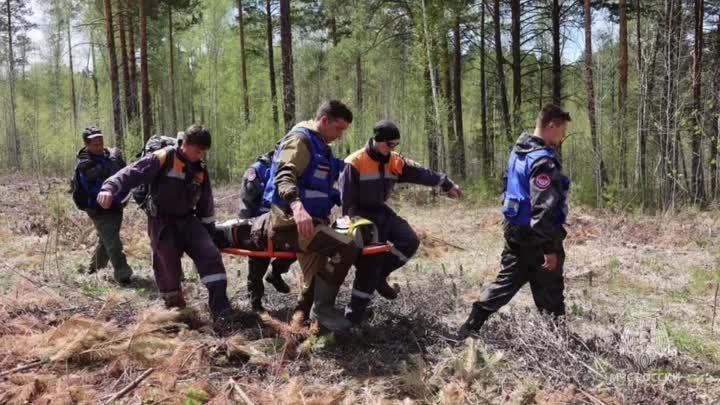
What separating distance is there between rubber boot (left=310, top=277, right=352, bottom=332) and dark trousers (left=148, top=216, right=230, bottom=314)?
922 millimetres

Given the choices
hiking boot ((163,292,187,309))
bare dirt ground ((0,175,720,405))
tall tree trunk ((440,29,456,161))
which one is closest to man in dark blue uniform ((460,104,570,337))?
bare dirt ground ((0,175,720,405))

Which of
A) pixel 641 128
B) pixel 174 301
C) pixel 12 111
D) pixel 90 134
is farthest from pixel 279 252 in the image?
pixel 12 111

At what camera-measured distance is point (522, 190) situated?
4156mm

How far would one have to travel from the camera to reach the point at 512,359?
376cm

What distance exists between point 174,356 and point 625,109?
518 inches

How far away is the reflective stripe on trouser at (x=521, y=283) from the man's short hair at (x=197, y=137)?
262 centimetres

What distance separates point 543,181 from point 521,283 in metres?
0.86

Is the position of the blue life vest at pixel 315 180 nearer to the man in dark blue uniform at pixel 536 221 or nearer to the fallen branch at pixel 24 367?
the man in dark blue uniform at pixel 536 221

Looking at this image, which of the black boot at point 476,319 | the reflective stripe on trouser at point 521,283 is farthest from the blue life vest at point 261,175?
the reflective stripe on trouser at point 521,283

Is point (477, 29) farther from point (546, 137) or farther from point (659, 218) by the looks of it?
point (546, 137)

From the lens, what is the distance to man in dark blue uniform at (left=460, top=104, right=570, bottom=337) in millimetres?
3943

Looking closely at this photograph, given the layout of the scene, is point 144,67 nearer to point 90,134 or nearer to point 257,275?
point 90,134

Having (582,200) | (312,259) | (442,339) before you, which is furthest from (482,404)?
(582,200)

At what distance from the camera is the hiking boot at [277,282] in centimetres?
571
